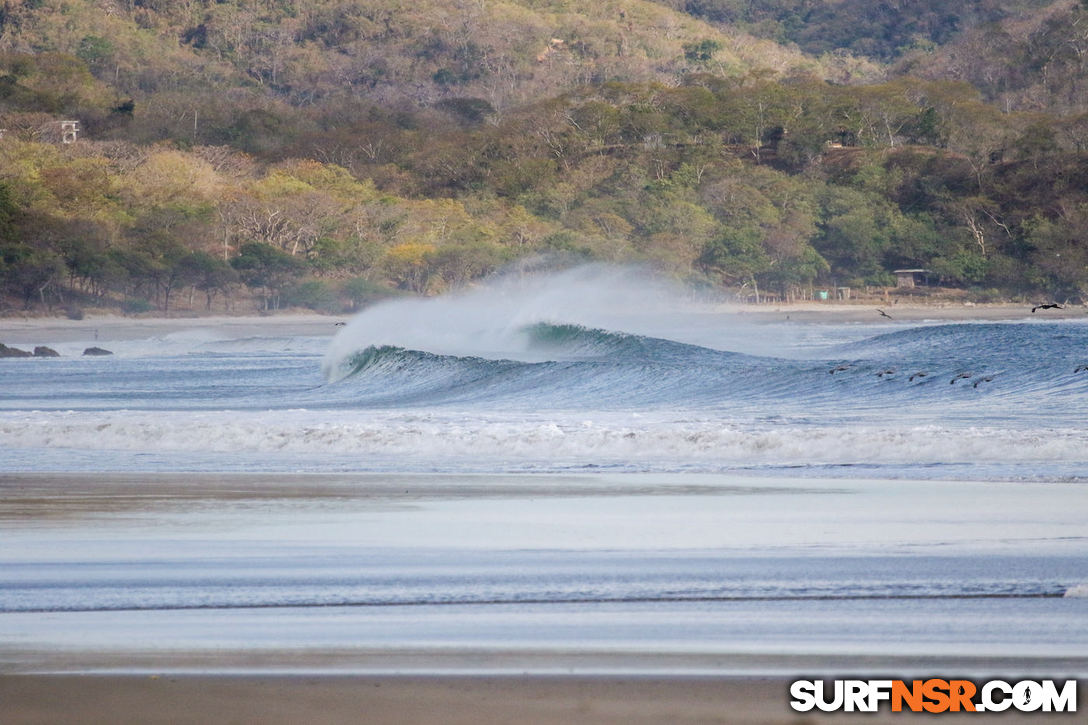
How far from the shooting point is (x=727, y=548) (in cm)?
655

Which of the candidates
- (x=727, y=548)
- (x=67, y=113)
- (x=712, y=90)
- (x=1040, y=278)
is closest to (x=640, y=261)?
(x=1040, y=278)

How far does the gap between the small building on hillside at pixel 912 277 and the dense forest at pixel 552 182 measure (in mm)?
735

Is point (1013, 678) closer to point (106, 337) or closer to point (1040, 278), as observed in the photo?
point (106, 337)

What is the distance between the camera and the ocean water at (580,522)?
16.4ft

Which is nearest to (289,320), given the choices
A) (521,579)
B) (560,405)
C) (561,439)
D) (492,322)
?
(492,322)

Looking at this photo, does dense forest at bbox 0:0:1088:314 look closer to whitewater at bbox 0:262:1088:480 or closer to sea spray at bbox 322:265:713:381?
sea spray at bbox 322:265:713:381

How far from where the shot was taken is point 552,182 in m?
76.9

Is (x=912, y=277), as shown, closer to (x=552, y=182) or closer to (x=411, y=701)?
(x=552, y=182)

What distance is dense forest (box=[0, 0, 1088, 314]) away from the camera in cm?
6091

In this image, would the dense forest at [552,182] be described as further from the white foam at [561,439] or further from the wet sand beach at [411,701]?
the wet sand beach at [411,701]

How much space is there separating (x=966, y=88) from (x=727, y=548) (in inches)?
3263

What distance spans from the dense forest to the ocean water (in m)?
45.6

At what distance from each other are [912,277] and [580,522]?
215ft

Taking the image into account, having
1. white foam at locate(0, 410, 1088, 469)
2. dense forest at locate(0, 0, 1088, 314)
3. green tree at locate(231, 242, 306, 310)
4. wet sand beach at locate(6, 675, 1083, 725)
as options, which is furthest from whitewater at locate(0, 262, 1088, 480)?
dense forest at locate(0, 0, 1088, 314)
